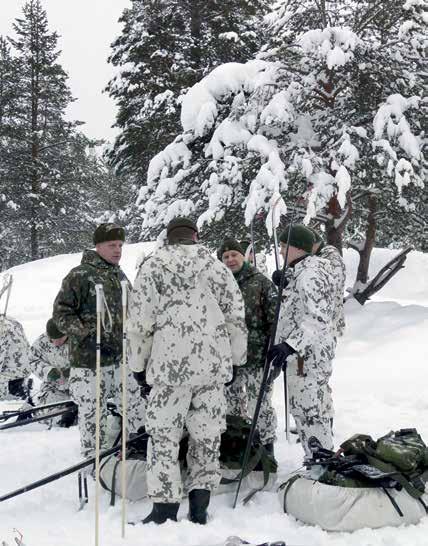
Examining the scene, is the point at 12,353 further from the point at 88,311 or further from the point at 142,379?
the point at 142,379

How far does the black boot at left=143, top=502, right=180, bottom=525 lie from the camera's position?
3.78 meters

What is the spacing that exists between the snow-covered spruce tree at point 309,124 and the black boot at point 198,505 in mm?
6000

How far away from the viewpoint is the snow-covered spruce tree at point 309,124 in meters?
9.52

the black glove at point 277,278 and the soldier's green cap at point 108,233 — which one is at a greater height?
the soldier's green cap at point 108,233

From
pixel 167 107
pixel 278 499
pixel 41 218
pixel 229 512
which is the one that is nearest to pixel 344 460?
pixel 278 499

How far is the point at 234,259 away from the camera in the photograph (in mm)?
5191

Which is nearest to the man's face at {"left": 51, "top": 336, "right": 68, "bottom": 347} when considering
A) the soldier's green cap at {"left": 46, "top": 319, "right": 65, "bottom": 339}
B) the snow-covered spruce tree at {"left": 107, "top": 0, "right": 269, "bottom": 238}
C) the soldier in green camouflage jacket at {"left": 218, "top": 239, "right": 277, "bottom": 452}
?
the soldier's green cap at {"left": 46, "top": 319, "right": 65, "bottom": 339}

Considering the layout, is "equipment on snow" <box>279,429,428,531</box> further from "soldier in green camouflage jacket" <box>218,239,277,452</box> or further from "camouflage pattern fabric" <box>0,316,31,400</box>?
"camouflage pattern fabric" <box>0,316,31,400</box>

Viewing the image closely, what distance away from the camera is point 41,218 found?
27.2 m

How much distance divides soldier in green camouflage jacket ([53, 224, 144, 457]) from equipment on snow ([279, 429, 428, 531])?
188 centimetres

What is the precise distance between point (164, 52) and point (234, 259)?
1269cm

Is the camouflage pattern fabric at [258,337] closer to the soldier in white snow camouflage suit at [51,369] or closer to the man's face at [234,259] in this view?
the man's face at [234,259]

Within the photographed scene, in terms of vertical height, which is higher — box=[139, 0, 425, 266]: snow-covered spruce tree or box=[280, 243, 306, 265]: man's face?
box=[139, 0, 425, 266]: snow-covered spruce tree

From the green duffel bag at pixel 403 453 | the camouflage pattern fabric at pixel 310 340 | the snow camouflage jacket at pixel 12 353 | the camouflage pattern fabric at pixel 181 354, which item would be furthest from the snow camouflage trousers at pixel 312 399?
the snow camouflage jacket at pixel 12 353
